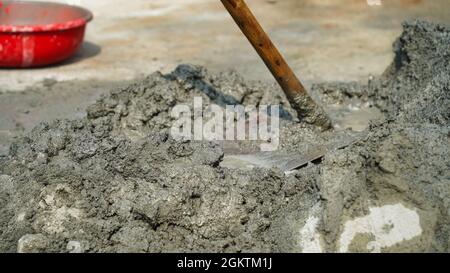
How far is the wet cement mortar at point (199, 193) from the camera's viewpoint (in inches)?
131

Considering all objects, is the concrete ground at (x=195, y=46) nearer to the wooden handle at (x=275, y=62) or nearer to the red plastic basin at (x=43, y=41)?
the red plastic basin at (x=43, y=41)

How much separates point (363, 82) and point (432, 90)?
1.69 m

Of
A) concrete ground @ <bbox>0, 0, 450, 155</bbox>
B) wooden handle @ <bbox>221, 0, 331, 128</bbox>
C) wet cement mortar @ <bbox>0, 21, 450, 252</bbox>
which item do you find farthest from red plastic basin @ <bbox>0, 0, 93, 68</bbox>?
wooden handle @ <bbox>221, 0, 331, 128</bbox>

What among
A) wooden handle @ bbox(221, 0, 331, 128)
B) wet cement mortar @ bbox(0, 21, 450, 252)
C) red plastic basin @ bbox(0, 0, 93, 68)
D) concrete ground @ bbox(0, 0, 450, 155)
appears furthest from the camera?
red plastic basin @ bbox(0, 0, 93, 68)

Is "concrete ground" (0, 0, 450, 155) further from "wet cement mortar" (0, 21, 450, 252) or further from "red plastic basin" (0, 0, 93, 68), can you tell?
"wet cement mortar" (0, 21, 450, 252)

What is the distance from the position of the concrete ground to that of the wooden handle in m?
1.45

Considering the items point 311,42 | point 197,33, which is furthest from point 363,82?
point 197,33

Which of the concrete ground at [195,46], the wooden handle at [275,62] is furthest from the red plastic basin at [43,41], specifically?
the wooden handle at [275,62]

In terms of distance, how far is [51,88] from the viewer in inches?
254

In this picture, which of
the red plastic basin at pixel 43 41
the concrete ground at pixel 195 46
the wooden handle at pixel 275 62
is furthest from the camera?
the red plastic basin at pixel 43 41

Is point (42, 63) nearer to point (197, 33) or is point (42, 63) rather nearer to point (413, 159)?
point (197, 33)

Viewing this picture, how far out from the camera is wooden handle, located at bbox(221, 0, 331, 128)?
442cm

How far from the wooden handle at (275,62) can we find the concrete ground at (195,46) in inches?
57.0

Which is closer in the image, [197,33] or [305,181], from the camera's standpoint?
[305,181]
